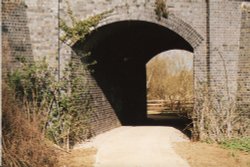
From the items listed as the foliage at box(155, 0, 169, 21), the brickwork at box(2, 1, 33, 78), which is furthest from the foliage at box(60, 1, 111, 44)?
the foliage at box(155, 0, 169, 21)

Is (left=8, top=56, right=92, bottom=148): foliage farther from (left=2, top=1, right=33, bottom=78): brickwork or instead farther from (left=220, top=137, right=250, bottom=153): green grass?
(left=220, top=137, right=250, bottom=153): green grass

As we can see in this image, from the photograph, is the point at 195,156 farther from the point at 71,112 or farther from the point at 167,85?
the point at 167,85

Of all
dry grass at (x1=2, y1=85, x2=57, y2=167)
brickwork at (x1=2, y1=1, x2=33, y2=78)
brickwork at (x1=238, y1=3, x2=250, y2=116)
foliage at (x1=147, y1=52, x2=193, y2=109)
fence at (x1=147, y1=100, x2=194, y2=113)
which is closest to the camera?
dry grass at (x1=2, y1=85, x2=57, y2=167)

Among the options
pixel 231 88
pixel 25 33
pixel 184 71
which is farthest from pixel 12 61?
pixel 184 71

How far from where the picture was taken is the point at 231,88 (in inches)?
412

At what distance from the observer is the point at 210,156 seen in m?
8.59

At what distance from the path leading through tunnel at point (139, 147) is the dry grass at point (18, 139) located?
4.35ft

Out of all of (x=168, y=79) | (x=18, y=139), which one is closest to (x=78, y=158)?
(x=18, y=139)

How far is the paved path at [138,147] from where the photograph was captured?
7956 mm

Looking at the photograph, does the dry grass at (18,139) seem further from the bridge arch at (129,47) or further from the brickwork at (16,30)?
the bridge arch at (129,47)

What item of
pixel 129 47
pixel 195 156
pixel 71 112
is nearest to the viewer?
pixel 195 156

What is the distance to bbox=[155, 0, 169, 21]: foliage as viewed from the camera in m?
10.4

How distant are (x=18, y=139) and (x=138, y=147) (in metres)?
3.60

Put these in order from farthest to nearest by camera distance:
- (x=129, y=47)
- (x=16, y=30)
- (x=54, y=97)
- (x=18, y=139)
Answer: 1. (x=129, y=47)
2. (x=54, y=97)
3. (x=16, y=30)
4. (x=18, y=139)
